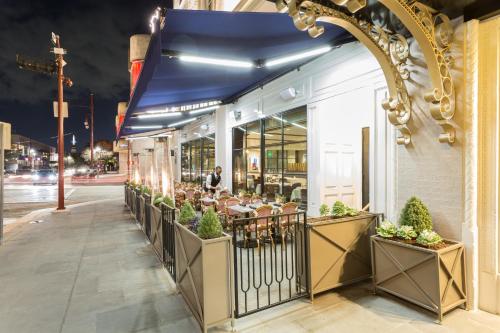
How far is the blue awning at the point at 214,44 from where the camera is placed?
3.76 metres

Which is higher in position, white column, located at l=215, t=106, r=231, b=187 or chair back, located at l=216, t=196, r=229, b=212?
white column, located at l=215, t=106, r=231, b=187

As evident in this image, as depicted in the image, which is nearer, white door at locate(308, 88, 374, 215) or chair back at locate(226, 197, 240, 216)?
white door at locate(308, 88, 374, 215)

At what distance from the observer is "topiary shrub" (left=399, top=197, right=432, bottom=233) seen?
12.5 ft

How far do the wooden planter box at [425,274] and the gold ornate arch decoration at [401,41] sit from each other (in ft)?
4.91

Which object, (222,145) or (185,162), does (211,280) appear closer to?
(222,145)

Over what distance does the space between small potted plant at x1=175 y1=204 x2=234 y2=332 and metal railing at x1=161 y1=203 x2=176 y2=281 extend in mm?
1134

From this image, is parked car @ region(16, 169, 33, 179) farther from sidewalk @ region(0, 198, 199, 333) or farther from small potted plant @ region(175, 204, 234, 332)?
small potted plant @ region(175, 204, 234, 332)

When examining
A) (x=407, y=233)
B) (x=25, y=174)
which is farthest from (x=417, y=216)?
(x=25, y=174)

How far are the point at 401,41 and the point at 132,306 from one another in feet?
17.5

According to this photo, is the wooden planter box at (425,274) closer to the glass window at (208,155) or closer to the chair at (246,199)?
the chair at (246,199)

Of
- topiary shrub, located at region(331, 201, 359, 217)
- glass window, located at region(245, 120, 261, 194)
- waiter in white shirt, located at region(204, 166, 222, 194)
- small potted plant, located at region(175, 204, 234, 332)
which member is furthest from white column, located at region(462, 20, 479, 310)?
waiter in white shirt, located at region(204, 166, 222, 194)

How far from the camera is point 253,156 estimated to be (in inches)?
414

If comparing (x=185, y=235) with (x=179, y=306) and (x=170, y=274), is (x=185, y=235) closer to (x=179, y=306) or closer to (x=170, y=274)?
(x=179, y=306)

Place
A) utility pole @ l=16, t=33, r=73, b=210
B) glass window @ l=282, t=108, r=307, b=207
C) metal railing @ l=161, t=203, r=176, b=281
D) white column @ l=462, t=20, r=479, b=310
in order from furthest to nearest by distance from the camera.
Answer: utility pole @ l=16, t=33, r=73, b=210 < glass window @ l=282, t=108, r=307, b=207 < metal railing @ l=161, t=203, r=176, b=281 < white column @ l=462, t=20, r=479, b=310
